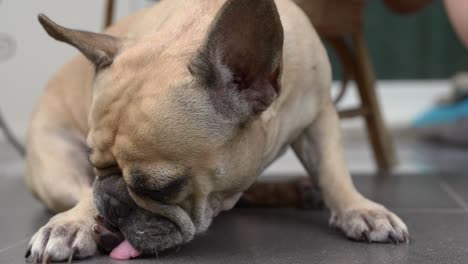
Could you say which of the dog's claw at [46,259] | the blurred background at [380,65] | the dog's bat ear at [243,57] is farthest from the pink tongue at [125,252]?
the blurred background at [380,65]

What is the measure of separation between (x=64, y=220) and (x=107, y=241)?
0.12 metres

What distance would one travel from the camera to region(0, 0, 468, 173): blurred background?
10.9 ft

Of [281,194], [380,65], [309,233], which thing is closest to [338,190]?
[309,233]

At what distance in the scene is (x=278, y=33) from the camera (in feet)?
3.82

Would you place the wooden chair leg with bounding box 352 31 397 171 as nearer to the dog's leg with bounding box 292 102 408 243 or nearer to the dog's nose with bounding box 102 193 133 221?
the dog's leg with bounding box 292 102 408 243

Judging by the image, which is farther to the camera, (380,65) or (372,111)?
(380,65)

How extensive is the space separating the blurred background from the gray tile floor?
3.12ft

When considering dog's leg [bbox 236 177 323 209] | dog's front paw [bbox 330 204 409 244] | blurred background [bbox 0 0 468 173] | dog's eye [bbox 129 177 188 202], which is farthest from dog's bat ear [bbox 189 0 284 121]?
blurred background [bbox 0 0 468 173]

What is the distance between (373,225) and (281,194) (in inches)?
20.1

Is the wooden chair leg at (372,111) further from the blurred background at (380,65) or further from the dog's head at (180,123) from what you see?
the dog's head at (180,123)

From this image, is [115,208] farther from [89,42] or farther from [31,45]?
[31,45]

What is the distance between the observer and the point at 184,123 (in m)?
1.21

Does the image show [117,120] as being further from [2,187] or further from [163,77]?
[2,187]

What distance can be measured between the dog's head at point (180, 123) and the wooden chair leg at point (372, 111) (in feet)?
4.99
